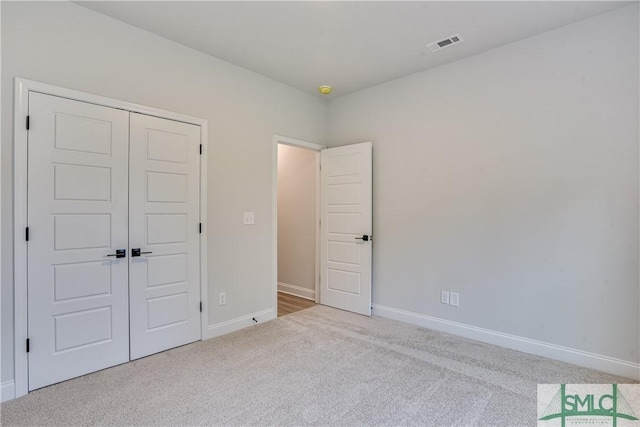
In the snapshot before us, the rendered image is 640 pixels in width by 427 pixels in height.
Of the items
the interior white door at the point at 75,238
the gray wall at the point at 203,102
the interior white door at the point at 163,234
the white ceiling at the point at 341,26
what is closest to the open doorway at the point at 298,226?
the gray wall at the point at 203,102

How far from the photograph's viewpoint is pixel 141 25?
2762 millimetres

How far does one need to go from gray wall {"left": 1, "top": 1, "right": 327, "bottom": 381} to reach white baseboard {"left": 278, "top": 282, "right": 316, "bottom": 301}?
1.00 m

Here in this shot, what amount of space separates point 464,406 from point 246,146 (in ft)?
10.1

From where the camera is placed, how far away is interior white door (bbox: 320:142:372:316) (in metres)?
4.04

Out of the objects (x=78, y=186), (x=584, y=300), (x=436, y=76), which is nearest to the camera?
(x=78, y=186)

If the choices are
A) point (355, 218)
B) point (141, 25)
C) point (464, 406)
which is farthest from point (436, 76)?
point (464, 406)

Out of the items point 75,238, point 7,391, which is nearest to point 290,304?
point 75,238

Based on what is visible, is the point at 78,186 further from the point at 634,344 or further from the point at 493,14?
the point at 634,344

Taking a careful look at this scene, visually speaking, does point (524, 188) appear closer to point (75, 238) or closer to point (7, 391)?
point (75, 238)

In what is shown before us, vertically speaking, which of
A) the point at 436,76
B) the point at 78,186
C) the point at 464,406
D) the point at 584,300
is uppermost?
the point at 436,76

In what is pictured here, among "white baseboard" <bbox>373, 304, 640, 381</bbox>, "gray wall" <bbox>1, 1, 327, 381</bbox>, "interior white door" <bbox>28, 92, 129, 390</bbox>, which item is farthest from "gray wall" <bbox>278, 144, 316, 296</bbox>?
"interior white door" <bbox>28, 92, 129, 390</bbox>

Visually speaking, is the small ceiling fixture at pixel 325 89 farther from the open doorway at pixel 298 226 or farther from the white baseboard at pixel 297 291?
the white baseboard at pixel 297 291

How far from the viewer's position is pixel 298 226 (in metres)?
4.98

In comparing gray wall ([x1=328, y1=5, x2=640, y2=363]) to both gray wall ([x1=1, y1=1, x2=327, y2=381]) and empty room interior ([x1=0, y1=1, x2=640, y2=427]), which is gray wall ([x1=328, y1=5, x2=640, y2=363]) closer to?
empty room interior ([x1=0, y1=1, x2=640, y2=427])
